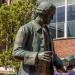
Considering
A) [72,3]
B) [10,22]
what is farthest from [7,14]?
[72,3]

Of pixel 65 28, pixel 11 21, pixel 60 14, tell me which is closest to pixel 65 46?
pixel 65 28

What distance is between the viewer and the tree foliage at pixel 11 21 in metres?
18.9

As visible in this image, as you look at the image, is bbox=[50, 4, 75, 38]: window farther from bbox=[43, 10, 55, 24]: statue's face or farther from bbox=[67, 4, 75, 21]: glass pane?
bbox=[43, 10, 55, 24]: statue's face

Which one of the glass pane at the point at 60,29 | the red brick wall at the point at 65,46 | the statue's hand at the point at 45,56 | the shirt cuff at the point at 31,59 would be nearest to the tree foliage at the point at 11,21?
the red brick wall at the point at 65,46

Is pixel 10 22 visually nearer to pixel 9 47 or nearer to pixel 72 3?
pixel 9 47

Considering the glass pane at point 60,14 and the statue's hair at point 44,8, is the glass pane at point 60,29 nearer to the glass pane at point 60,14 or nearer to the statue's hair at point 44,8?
the glass pane at point 60,14

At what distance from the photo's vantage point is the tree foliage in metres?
18.9

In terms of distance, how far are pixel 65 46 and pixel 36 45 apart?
19735mm

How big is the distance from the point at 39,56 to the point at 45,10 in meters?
0.62

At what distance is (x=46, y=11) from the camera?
5.14 meters

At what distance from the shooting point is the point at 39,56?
4926 mm

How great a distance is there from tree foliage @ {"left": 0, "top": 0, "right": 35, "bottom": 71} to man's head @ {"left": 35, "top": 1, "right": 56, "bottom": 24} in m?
13.2

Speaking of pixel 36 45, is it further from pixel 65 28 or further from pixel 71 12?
pixel 71 12

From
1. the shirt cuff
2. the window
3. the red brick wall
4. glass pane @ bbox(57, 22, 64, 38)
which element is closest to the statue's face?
the shirt cuff
